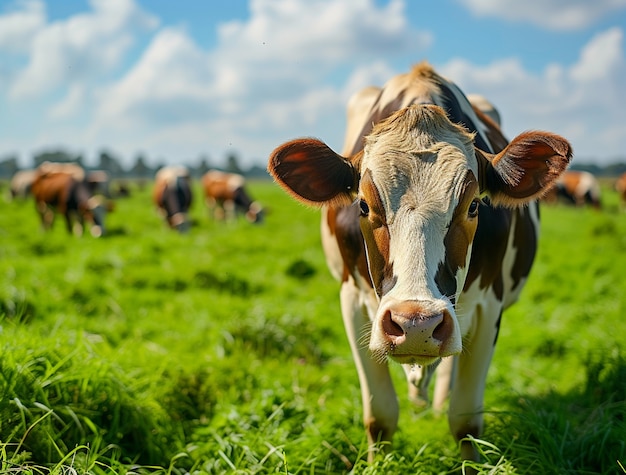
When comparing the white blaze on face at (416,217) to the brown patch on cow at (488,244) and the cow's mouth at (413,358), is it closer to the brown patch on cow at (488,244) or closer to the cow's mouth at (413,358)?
the cow's mouth at (413,358)

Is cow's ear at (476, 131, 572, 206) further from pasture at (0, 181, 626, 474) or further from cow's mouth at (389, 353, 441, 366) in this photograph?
pasture at (0, 181, 626, 474)

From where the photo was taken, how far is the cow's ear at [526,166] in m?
2.73

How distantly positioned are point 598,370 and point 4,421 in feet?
13.0

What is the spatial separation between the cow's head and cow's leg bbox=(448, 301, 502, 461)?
816 millimetres

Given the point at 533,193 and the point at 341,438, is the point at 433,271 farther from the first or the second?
the point at 341,438

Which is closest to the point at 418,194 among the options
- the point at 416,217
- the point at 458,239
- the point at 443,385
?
the point at 416,217

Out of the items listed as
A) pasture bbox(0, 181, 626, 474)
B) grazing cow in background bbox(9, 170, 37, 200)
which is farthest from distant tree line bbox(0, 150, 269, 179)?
pasture bbox(0, 181, 626, 474)

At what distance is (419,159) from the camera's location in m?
2.61

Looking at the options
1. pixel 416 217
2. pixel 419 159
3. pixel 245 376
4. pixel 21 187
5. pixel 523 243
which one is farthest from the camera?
pixel 21 187

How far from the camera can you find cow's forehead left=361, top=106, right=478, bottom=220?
251cm

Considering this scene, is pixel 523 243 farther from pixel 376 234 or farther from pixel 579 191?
pixel 579 191

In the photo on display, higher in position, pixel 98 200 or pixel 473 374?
pixel 473 374

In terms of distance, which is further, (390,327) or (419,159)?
(419,159)

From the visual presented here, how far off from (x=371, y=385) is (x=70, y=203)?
588 inches
